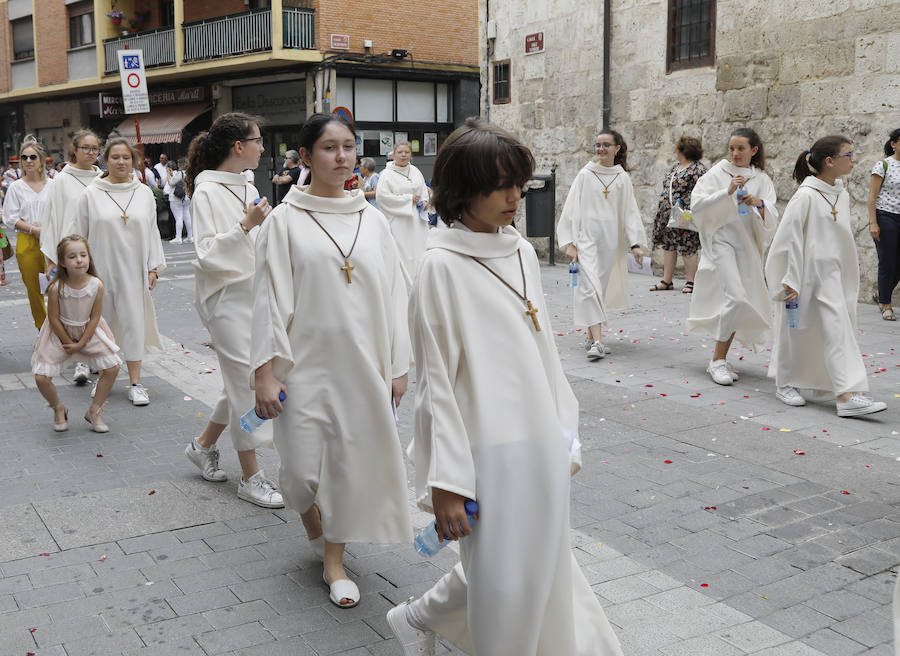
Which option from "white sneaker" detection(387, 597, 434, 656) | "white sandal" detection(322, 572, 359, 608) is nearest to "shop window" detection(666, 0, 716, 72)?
"white sandal" detection(322, 572, 359, 608)

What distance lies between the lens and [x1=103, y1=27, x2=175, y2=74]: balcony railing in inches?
1232

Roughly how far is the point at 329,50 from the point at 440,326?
25982mm

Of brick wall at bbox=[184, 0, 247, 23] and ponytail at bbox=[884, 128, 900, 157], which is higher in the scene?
brick wall at bbox=[184, 0, 247, 23]

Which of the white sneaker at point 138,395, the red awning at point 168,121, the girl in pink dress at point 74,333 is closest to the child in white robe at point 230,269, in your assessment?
the girl in pink dress at point 74,333

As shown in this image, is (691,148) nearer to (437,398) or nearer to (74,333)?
(74,333)

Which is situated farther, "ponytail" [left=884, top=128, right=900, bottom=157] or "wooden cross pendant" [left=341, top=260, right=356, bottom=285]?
"ponytail" [left=884, top=128, right=900, bottom=157]

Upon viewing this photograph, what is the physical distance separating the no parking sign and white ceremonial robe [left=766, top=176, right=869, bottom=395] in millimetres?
11368

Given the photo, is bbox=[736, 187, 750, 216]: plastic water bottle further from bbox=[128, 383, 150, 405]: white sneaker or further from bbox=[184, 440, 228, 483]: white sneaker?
bbox=[128, 383, 150, 405]: white sneaker

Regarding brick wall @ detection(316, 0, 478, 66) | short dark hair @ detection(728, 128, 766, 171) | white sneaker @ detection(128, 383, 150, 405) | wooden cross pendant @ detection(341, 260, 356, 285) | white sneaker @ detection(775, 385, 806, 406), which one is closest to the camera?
wooden cross pendant @ detection(341, 260, 356, 285)

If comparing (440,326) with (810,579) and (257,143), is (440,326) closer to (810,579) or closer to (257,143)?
(810,579)

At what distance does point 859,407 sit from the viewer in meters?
6.60

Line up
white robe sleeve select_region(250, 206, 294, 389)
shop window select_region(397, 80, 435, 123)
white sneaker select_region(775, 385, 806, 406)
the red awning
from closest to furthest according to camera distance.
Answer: white robe sleeve select_region(250, 206, 294, 389) → white sneaker select_region(775, 385, 806, 406) → shop window select_region(397, 80, 435, 123) → the red awning

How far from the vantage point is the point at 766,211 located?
764cm

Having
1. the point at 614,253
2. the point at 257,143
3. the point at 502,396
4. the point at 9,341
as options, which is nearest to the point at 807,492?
the point at 502,396
